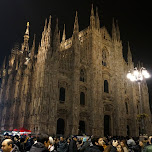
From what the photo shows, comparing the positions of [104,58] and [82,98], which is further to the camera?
[104,58]

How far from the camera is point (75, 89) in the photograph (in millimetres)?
28750

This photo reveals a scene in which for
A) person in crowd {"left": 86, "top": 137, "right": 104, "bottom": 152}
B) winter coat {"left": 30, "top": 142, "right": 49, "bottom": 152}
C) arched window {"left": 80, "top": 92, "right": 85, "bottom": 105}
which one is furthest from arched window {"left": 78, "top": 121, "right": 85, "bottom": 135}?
winter coat {"left": 30, "top": 142, "right": 49, "bottom": 152}

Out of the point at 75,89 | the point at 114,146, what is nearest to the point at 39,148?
the point at 114,146

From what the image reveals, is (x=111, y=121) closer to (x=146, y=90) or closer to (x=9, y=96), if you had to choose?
(x=146, y=90)

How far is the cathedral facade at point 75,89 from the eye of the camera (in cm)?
2588

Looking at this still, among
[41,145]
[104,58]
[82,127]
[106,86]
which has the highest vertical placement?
[104,58]

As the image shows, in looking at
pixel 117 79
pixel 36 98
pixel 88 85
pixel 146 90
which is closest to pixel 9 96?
pixel 36 98

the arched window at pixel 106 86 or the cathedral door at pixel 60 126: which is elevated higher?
the arched window at pixel 106 86

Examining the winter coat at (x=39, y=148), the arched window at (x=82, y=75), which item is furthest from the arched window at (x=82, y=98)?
the winter coat at (x=39, y=148)

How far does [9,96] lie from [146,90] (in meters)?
32.1

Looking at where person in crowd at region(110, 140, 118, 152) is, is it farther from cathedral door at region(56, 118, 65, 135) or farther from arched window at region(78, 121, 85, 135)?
arched window at region(78, 121, 85, 135)

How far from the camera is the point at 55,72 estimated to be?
26984 mm

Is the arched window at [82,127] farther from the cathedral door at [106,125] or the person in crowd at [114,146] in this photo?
the person in crowd at [114,146]

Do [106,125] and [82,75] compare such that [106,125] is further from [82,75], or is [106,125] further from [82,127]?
[82,75]
